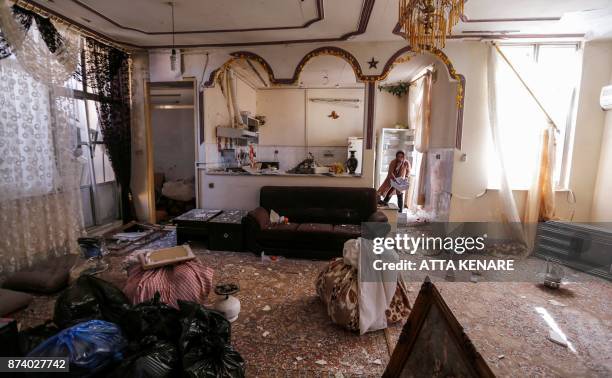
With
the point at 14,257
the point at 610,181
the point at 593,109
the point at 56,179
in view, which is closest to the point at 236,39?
the point at 56,179

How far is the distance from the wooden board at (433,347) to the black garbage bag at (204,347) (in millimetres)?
829

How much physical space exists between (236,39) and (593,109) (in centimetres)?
517

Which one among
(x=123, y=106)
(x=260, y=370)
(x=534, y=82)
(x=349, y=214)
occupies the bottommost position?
(x=260, y=370)

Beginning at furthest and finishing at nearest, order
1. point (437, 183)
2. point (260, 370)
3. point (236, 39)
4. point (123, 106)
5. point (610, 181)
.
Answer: point (437, 183) → point (123, 106) → point (236, 39) → point (610, 181) → point (260, 370)

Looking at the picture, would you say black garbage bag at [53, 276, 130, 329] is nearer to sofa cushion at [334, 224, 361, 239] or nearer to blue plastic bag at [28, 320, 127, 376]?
blue plastic bag at [28, 320, 127, 376]

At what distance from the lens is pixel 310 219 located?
13.9 ft

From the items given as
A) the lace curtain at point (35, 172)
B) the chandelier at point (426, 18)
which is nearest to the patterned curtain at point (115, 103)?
the lace curtain at point (35, 172)

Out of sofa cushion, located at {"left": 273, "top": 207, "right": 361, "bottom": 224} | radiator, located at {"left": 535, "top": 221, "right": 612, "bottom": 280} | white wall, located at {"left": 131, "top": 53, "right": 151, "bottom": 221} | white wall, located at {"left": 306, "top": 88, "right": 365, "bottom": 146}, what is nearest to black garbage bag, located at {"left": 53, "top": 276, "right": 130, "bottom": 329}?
sofa cushion, located at {"left": 273, "top": 207, "right": 361, "bottom": 224}

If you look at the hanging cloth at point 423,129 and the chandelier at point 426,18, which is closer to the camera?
the chandelier at point 426,18

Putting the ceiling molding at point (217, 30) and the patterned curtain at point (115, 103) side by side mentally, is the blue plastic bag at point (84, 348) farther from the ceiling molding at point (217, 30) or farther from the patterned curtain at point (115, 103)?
the patterned curtain at point (115, 103)

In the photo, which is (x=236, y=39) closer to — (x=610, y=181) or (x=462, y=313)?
(x=462, y=313)

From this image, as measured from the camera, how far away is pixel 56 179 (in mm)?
3447

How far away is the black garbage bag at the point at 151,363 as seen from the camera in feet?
4.62

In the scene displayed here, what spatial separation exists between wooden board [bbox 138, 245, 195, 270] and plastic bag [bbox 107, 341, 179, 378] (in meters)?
1.03
